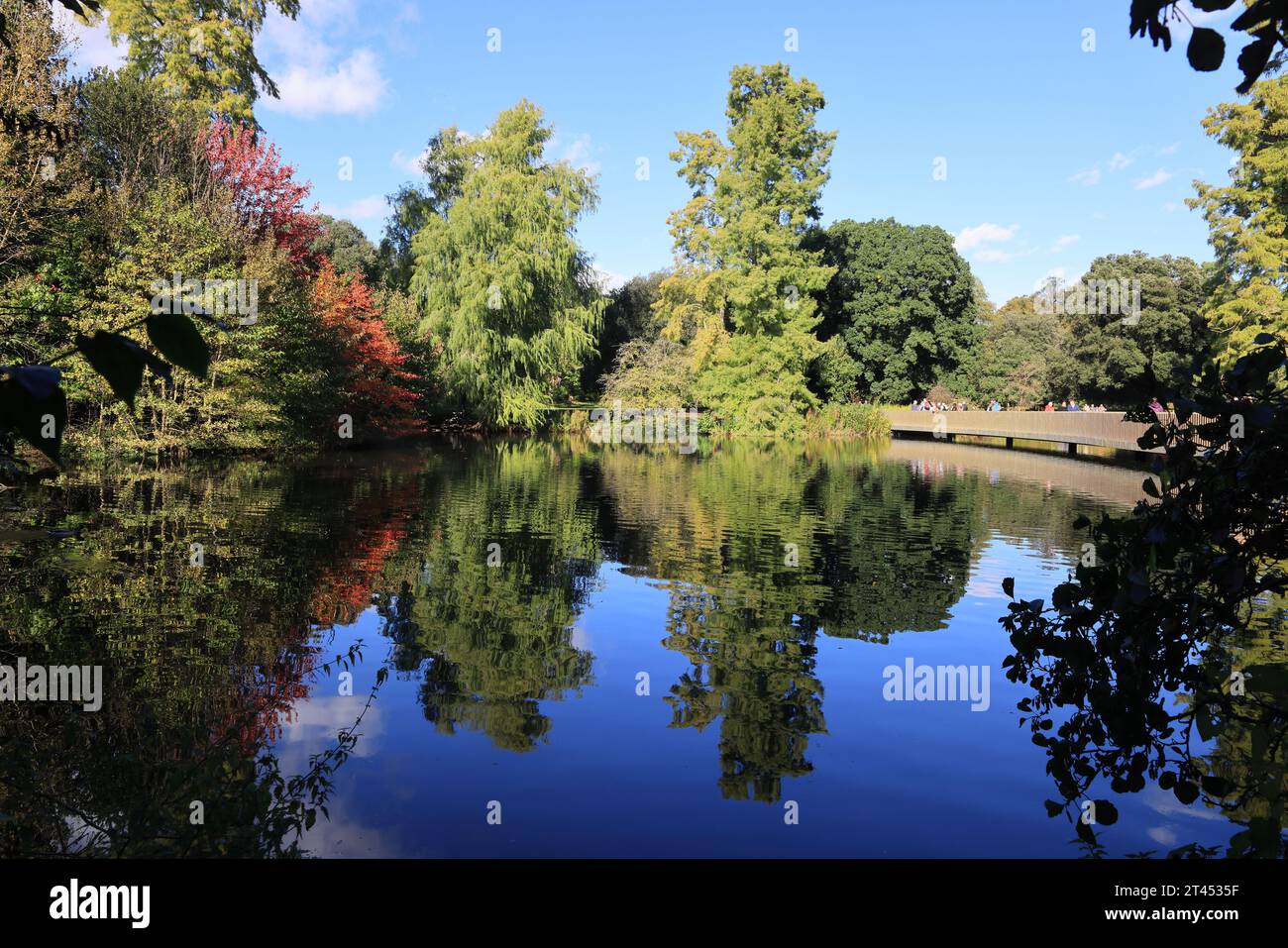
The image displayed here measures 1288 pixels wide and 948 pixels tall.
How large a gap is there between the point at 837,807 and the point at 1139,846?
62.8 inches

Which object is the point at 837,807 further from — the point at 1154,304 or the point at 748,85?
the point at 1154,304

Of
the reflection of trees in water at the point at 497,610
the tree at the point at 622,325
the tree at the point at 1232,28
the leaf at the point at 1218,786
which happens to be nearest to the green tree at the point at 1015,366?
the tree at the point at 622,325

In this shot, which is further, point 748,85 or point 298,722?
point 748,85

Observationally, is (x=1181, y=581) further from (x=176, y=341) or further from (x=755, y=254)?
(x=755, y=254)

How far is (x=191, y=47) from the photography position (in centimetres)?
3841

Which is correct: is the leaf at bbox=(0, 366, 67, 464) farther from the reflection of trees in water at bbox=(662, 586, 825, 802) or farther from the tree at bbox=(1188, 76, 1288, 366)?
the tree at bbox=(1188, 76, 1288, 366)

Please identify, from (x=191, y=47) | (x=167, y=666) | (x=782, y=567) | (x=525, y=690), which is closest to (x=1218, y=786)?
(x=525, y=690)

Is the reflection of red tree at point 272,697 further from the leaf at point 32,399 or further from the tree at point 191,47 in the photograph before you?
the tree at point 191,47

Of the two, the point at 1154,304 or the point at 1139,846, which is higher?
the point at 1154,304

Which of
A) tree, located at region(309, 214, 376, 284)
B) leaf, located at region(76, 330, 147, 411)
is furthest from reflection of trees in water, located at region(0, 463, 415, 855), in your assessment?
tree, located at region(309, 214, 376, 284)

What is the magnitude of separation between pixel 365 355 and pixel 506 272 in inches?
408

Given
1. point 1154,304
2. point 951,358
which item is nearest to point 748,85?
point 951,358

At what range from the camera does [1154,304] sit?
185ft

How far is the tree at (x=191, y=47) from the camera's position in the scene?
37906 mm
